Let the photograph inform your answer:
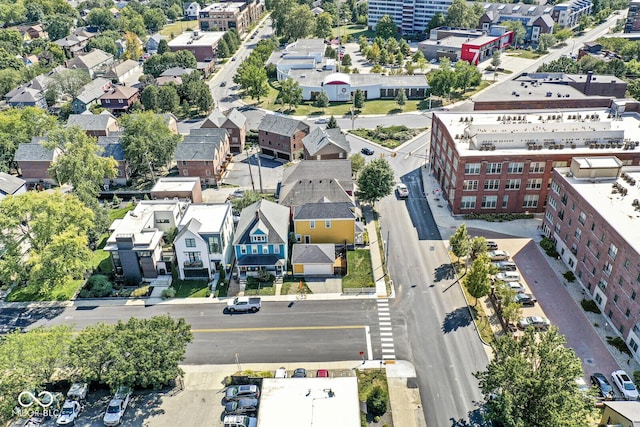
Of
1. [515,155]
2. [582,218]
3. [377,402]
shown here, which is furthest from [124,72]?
[377,402]

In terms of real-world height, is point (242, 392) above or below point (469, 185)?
below

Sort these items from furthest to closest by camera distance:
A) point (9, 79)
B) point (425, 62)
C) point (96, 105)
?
1. point (425, 62)
2. point (9, 79)
3. point (96, 105)

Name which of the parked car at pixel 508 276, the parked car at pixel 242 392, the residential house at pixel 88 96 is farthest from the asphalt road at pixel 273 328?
the residential house at pixel 88 96

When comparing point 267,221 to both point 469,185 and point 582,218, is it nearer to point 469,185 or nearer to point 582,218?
point 469,185

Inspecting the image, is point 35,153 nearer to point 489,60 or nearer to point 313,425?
point 313,425

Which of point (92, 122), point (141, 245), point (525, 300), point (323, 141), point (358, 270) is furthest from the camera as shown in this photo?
point (92, 122)

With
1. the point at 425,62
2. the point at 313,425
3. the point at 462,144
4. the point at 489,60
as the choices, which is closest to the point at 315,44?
the point at 425,62

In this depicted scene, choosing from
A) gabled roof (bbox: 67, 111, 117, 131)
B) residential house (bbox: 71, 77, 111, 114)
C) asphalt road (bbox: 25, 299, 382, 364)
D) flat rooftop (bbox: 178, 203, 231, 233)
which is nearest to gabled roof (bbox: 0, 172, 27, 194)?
gabled roof (bbox: 67, 111, 117, 131)
